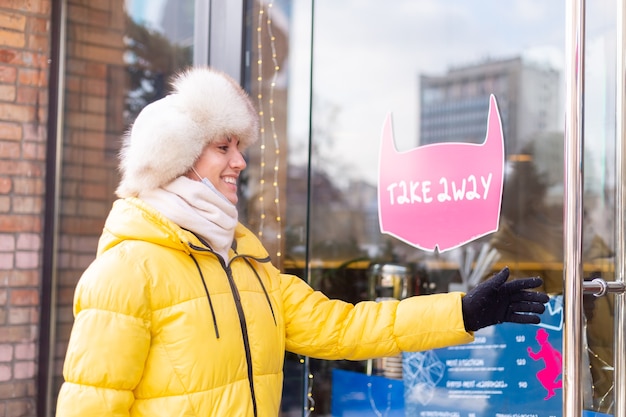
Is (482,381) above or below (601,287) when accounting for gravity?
below

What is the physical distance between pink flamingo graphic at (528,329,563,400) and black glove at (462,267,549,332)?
2.40 feet

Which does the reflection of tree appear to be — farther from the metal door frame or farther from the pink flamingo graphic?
the metal door frame

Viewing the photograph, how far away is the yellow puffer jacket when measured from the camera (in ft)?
6.48

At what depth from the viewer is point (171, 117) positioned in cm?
223

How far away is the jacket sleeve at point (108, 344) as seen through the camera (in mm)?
1953

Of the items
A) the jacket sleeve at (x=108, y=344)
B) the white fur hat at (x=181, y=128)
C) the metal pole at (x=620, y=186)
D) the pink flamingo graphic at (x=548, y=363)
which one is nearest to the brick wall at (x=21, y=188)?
the white fur hat at (x=181, y=128)

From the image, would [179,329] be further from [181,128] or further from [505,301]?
[505,301]

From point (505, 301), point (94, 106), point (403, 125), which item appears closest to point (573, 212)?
point (505, 301)

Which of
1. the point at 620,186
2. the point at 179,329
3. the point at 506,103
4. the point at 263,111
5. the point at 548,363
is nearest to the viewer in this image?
the point at 620,186

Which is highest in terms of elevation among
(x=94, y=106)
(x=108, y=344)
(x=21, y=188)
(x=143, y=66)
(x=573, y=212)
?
(x=143, y=66)

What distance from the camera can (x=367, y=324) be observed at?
2.35 meters

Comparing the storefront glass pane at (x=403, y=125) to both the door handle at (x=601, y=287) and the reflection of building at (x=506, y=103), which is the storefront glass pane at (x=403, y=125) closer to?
the reflection of building at (x=506, y=103)

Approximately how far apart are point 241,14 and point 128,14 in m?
0.95

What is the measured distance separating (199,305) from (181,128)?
48 centimetres
